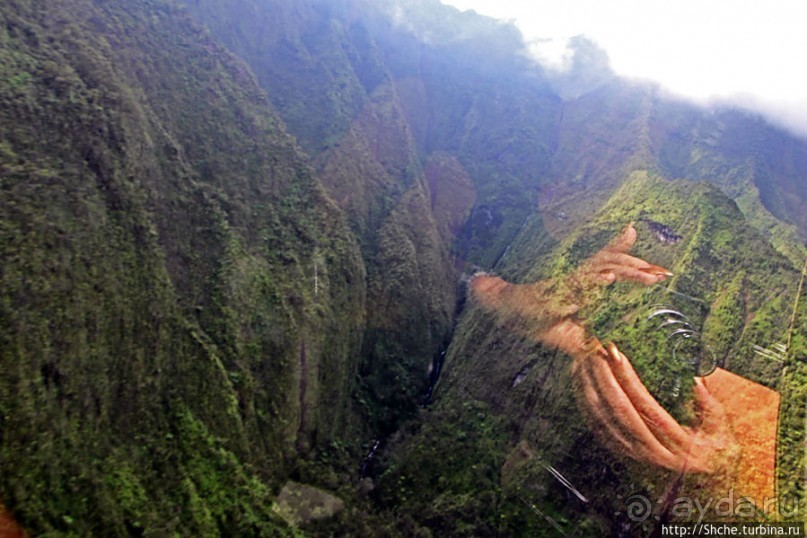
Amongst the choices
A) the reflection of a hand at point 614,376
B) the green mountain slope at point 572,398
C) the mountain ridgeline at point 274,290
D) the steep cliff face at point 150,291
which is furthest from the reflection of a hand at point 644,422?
the steep cliff face at point 150,291

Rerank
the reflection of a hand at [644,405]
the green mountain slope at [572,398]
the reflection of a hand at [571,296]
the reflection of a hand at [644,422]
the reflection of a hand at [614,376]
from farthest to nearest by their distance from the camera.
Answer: the reflection of a hand at [571,296] < the green mountain slope at [572,398] < the reflection of a hand at [614,376] < the reflection of a hand at [644,422] < the reflection of a hand at [644,405]

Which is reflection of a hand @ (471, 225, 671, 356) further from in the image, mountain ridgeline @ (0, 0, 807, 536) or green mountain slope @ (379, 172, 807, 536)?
mountain ridgeline @ (0, 0, 807, 536)

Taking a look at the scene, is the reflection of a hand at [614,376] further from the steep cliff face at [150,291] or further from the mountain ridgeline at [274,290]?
the steep cliff face at [150,291]

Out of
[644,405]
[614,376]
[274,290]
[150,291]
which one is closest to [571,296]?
[614,376]

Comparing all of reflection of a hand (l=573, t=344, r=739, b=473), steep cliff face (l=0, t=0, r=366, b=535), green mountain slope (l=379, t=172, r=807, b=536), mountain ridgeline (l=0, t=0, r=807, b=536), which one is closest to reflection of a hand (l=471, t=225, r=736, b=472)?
reflection of a hand (l=573, t=344, r=739, b=473)

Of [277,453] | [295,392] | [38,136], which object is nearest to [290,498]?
[277,453]

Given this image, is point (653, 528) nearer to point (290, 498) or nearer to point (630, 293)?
point (630, 293)
